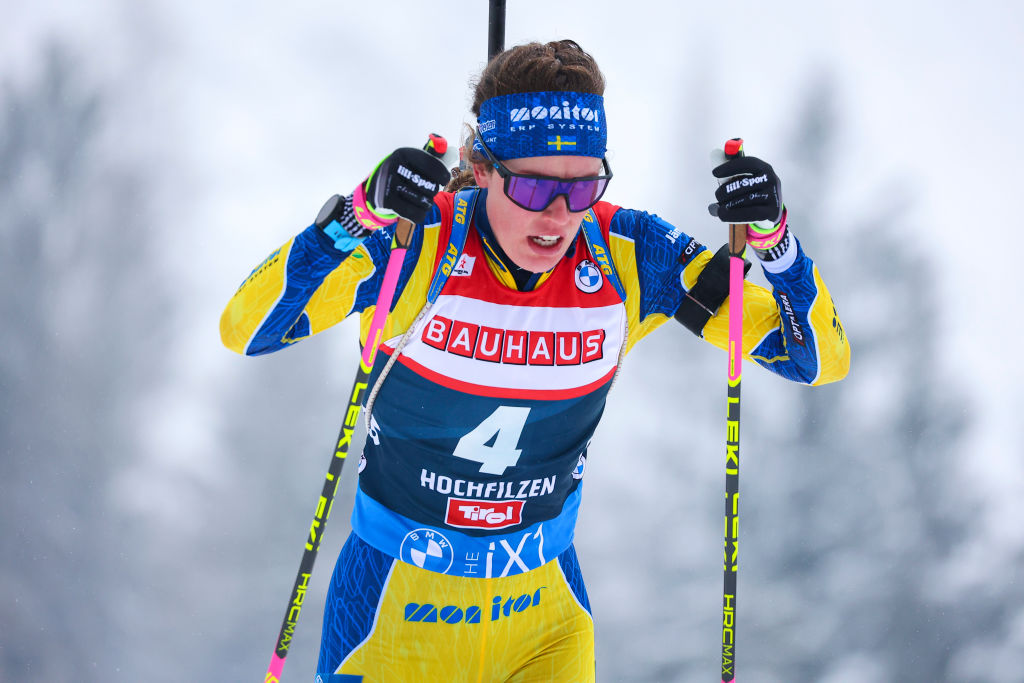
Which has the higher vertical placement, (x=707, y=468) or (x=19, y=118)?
(x=19, y=118)

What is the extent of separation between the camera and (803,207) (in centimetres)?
515

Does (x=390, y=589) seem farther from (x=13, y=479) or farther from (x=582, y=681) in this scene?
(x=13, y=479)

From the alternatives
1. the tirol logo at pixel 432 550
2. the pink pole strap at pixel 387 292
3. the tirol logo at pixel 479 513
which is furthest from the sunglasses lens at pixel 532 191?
the tirol logo at pixel 432 550

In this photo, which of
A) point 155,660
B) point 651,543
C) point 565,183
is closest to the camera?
point 565,183

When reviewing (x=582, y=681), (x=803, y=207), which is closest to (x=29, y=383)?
(x=582, y=681)

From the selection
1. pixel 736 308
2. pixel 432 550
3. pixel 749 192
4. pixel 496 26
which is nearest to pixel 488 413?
pixel 432 550

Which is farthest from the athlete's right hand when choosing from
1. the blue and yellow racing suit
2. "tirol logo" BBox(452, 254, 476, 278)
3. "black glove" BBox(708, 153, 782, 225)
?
"black glove" BBox(708, 153, 782, 225)

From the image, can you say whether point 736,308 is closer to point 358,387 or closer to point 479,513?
point 479,513

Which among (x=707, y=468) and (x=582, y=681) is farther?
(x=707, y=468)

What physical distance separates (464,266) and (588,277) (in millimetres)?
320

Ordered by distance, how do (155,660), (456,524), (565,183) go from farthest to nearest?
(155,660)
(456,524)
(565,183)

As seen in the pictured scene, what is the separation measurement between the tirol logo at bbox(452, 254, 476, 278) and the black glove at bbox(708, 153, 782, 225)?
0.58 m

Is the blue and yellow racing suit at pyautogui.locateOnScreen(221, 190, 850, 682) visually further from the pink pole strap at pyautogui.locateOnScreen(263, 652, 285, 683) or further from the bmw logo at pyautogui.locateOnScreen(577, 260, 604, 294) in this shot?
the pink pole strap at pyautogui.locateOnScreen(263, 652, 285, 683)

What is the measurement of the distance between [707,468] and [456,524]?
3283mm
